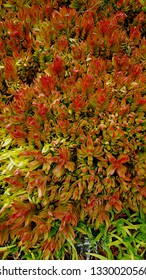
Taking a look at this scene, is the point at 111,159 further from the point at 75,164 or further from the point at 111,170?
the point at 75,164

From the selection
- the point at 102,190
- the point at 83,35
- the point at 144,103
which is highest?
the point at 83,35

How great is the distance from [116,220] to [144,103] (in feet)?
2.54

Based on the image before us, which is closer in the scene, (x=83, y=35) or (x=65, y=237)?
(x=65, y=237)

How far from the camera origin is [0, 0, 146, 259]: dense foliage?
2014 millimetres

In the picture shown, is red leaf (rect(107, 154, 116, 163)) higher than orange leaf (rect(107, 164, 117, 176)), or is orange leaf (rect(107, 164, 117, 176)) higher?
red leaf (rect(107, 154, 116, 163))

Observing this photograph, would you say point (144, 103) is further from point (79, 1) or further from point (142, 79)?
point (79, 1)

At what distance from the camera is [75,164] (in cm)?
207

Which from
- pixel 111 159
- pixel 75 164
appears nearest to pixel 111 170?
pixel 111 159

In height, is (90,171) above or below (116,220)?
above

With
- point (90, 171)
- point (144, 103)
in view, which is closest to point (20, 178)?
point (90, 171)

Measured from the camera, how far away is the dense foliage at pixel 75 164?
6.61 ft

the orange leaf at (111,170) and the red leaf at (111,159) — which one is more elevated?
the red leaf at (111,159)

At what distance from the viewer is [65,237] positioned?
2.05 meters
